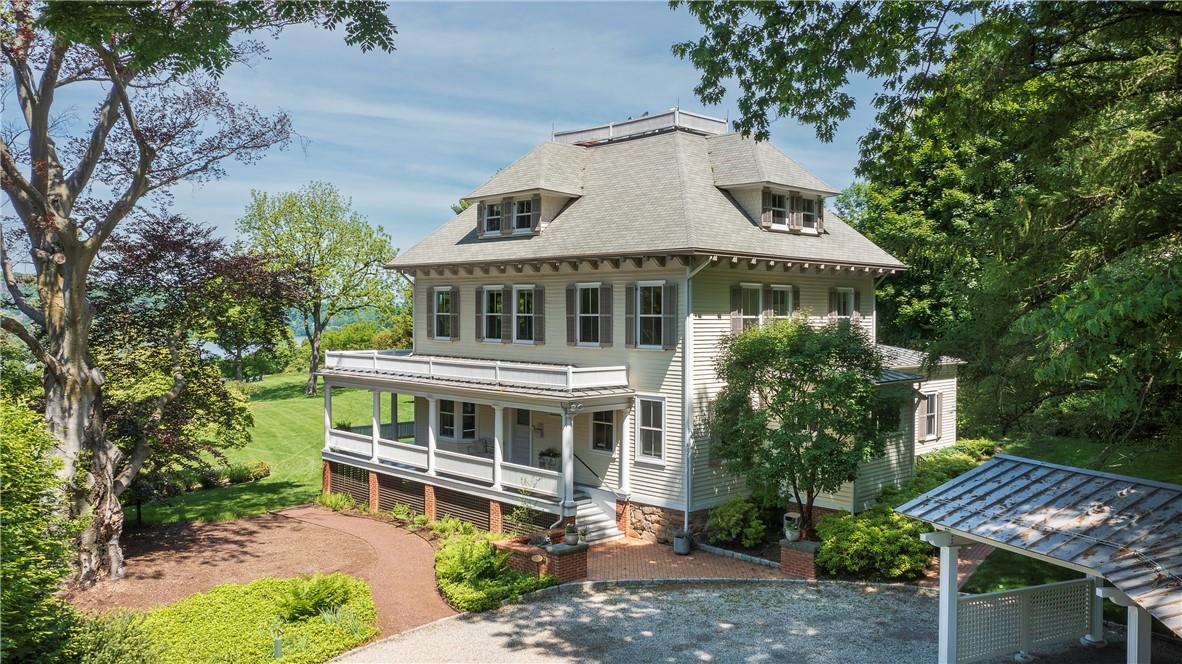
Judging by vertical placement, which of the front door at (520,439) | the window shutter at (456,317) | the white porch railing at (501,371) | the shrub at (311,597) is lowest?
the shrub at (311,597)

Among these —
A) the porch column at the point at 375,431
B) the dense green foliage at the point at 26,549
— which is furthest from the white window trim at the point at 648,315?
the dense green foliage at the point at 26,549

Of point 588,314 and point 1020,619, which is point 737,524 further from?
point 1020,619

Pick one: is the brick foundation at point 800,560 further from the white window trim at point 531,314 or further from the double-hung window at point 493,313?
the double-hung window at point 493,313

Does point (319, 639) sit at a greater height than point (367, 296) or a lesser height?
lesser

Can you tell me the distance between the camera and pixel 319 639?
12984mm

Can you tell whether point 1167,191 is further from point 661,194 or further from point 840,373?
point 661,194

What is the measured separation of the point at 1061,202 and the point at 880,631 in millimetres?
7625

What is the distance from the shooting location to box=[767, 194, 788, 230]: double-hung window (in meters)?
22.5

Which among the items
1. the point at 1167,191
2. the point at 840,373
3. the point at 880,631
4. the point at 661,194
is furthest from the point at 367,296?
the point at 1167,191

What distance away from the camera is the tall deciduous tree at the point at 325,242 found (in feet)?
151

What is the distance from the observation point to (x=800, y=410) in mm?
16844

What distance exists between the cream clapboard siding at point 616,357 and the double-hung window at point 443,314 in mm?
1029

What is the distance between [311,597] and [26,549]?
550cm

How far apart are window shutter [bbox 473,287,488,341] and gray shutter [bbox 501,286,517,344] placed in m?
0.85
